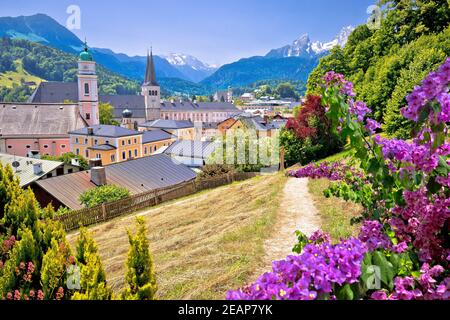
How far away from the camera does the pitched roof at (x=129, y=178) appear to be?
23109 millimetres

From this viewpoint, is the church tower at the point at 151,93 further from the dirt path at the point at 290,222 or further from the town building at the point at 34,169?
the dirt path at the point at 290,222

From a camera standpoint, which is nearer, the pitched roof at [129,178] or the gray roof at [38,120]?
the pitched roof at [129,178]

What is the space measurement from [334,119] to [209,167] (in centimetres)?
2614

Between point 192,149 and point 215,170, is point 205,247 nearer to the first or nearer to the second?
point 215,170

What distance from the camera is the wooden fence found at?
1789cm

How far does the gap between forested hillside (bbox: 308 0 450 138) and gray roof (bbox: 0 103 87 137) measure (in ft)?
141

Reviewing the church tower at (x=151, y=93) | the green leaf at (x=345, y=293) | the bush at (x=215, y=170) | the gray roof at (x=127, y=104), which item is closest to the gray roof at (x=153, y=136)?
the bush at (x=215, y=170)

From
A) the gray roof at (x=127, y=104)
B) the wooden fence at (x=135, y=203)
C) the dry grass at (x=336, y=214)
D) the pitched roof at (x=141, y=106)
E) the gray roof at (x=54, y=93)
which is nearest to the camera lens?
the dry grass at (x=336, y=214)

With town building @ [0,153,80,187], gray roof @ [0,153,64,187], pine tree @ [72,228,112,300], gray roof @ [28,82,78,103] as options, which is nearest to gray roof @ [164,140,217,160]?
town building @ [0,153,80,187]

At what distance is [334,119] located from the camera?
2.81 metres

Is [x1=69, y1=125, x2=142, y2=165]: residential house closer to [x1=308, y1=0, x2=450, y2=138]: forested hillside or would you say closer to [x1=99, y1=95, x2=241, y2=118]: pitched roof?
[x1=308, y1=0, x2=450, y2=138]: forested hillside

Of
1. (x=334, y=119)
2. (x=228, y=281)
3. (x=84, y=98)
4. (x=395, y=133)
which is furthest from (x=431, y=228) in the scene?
(x=84, y=98)

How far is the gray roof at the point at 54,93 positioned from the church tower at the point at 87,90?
33.0 meters

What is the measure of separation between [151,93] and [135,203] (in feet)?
342
